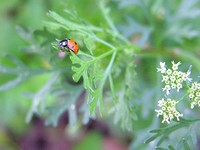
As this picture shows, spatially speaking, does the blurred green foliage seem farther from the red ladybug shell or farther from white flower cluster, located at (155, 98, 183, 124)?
white flower cluster, located at (155, 98, 183, 124)

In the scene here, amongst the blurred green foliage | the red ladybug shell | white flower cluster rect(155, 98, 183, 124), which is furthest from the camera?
the blurred green foliage

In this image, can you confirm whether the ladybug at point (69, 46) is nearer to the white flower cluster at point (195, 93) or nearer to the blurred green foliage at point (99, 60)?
the blurred green foliage at point (99, 60)

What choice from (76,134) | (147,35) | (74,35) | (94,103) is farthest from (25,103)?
(94,103)

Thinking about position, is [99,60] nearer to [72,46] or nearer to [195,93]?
[72,46]

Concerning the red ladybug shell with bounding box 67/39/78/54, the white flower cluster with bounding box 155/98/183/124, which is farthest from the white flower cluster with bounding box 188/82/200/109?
the red ladybug shell with bounding box 67/39/78/54

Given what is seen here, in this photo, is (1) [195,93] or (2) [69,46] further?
(2) [69,46]

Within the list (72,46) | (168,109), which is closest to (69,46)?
(72,46)

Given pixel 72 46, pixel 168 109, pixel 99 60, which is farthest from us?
pixel 99 60

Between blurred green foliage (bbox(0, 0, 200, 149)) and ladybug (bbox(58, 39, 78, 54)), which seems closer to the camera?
ladybug (bbox(58, 39, 78, 54))

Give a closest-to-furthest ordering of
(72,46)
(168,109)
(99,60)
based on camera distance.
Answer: (168,109)
(72,46)
(99,60)
